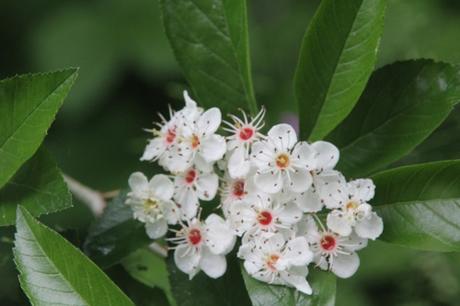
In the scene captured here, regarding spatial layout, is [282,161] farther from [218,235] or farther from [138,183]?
[138,183]

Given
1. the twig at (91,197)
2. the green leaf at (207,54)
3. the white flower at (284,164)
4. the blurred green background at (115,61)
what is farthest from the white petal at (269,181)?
the blurred green background at (115,61)

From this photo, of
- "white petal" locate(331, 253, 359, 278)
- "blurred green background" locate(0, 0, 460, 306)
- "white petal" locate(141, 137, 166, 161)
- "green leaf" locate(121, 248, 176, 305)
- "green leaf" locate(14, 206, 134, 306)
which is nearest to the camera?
"green leaf" locate(14, 206, 134, 306)

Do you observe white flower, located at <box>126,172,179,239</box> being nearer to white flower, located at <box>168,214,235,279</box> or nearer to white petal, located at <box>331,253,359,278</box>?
white flower, located at <box>168,214,235,279</box>

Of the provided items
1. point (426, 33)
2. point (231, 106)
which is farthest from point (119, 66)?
point (231, 106)

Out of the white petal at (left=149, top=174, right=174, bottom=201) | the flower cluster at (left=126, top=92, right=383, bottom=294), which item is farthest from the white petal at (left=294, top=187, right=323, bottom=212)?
the white petal at (left=149, top=174, right=174, bottom=201)

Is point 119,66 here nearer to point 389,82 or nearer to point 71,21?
point 71,21

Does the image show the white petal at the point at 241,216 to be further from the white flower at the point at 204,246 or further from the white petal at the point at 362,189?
the white petal at the point at 362,189

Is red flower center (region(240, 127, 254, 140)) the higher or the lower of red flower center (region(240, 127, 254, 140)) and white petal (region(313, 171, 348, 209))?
the higher
